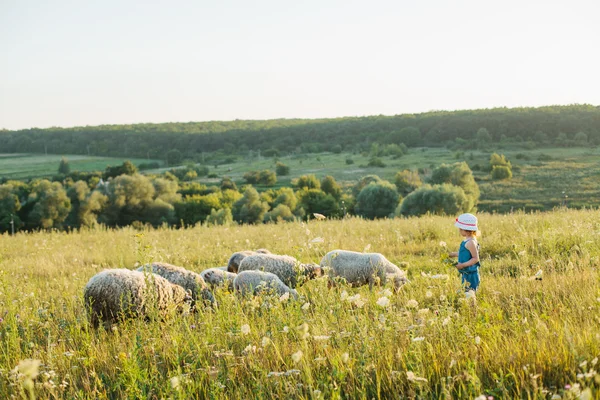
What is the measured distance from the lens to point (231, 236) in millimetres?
13641

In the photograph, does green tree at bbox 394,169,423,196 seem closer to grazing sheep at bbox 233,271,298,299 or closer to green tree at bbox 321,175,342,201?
green tree at bbox 321,175,342,201

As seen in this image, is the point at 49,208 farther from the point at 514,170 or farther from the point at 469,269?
the point at 514,170

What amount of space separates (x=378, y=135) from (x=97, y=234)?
129754 mm

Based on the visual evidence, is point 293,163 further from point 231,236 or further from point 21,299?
point 21,299

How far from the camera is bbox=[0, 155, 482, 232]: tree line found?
51.9 metres

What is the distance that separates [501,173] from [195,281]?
7601 centimetres

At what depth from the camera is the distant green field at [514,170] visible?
60.5 m

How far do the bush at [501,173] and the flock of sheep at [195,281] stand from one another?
74213 mm

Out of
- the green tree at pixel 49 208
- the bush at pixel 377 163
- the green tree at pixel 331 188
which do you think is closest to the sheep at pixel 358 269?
the green tree at pixel 49 208

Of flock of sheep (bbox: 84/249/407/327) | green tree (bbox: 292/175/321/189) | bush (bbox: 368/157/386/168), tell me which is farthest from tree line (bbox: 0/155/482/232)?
flock of sheep (bbox: 84/249/407/327)

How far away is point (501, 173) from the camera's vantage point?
249ft

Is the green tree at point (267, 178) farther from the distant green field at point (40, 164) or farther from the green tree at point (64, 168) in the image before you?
the green tree at point (64, 168)

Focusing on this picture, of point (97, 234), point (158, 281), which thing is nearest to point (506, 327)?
point (158, 281)

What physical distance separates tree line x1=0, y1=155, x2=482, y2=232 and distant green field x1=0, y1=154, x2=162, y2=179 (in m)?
21.3
